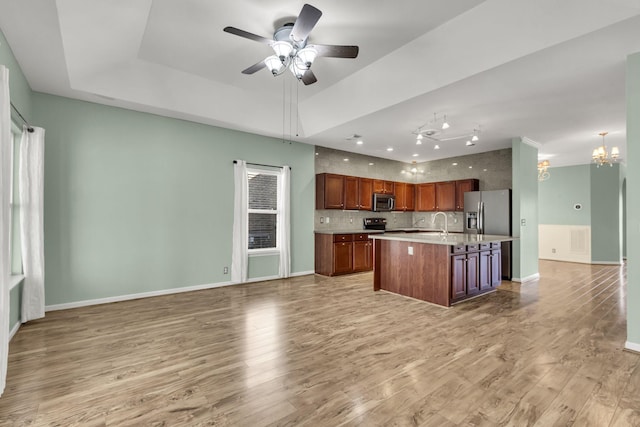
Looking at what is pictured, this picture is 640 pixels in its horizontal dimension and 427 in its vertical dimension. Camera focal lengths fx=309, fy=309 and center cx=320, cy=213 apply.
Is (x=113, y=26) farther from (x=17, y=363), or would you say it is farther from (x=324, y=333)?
(x=324, y=333)

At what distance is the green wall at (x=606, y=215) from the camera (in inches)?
322

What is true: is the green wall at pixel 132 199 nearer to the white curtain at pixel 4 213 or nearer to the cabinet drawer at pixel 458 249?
the white curtain at pixel 4 213

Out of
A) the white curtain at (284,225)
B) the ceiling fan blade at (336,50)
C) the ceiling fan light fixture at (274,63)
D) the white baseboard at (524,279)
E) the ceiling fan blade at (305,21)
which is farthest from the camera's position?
the white curtain at (284,225)

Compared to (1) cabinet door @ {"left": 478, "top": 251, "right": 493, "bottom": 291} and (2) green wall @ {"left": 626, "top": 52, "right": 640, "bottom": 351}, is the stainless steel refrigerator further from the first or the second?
(2) green wall @ {"left": 626, "top": 52, "right": 640, "bottom": 351}

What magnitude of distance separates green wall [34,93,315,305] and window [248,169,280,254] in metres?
0.34

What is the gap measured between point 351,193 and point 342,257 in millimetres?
1535

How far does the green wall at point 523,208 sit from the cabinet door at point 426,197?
213cm

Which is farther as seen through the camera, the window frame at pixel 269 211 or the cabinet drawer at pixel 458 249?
the window frame at pixel 269 211

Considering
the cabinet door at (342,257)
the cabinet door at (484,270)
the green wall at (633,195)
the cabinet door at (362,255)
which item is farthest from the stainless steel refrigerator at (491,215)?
the green wall at (633,195)

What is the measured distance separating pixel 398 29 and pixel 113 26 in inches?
113

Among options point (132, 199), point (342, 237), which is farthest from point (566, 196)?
point (132, 199)

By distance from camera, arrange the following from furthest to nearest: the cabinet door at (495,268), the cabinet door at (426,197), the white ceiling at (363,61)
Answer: the cabinet door at (426,197) < the cabinet door at (495,268) < the white ceiling at (363,61)

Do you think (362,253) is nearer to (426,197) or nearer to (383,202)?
(383,202)

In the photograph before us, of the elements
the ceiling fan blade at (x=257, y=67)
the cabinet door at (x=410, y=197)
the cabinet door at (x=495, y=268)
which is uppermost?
the ceiling fan blade at (x=257, y=67)
